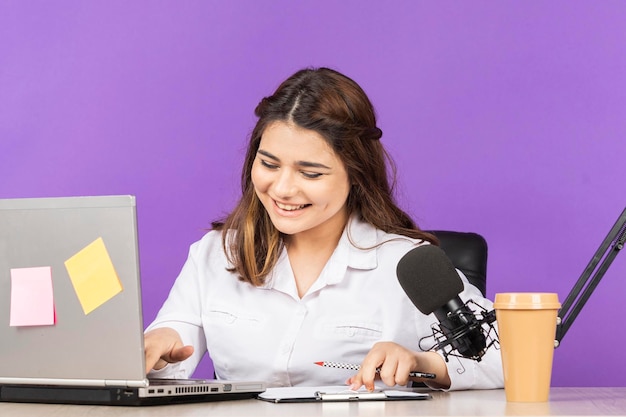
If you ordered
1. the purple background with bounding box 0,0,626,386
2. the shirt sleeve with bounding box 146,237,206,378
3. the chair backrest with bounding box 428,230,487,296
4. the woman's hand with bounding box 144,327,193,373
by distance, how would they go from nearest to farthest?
1. the woman's hand with bounding box 144,327,193,373
2. the shirt sleeve with bounding box 146,237,206,378
3. the chair backrest with bounding box 428,230,487,296
4. the purple background with bounding box 0,0,626,386

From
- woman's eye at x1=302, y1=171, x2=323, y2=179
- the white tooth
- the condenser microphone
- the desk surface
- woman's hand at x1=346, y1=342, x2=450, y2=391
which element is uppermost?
woman's eye at x1=302, y1=171, x2=323, y2=179

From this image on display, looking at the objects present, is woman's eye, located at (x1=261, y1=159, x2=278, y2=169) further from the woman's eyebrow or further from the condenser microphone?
the condenser microphone

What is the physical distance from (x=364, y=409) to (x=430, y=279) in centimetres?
23

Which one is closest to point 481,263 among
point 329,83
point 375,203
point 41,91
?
point 375,203

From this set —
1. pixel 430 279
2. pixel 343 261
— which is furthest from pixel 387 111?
pixel 430 279

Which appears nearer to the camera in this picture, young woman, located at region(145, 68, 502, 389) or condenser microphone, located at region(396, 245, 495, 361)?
condenser microphone, located at region(396, 245, 495, 361)

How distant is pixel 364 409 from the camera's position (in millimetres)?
1508

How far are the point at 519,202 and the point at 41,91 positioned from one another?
1.63 m

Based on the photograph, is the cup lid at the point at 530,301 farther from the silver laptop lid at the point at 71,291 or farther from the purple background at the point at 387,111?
Result: the purple background at the point at 387,111

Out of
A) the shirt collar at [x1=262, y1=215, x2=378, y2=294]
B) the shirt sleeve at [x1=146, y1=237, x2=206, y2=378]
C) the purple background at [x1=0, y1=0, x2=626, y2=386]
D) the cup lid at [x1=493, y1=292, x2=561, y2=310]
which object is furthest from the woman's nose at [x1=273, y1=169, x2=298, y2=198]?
the purple background at [x1=0, y1=0, x2=626, y2=386]

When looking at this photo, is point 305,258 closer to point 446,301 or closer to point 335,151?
point 335,151

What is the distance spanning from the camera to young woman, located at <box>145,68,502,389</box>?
2.16 metres

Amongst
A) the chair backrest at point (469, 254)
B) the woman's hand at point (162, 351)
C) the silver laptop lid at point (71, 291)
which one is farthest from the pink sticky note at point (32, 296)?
the chair backrest at point (469, 254)

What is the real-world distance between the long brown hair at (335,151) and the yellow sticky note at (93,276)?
0.83m
